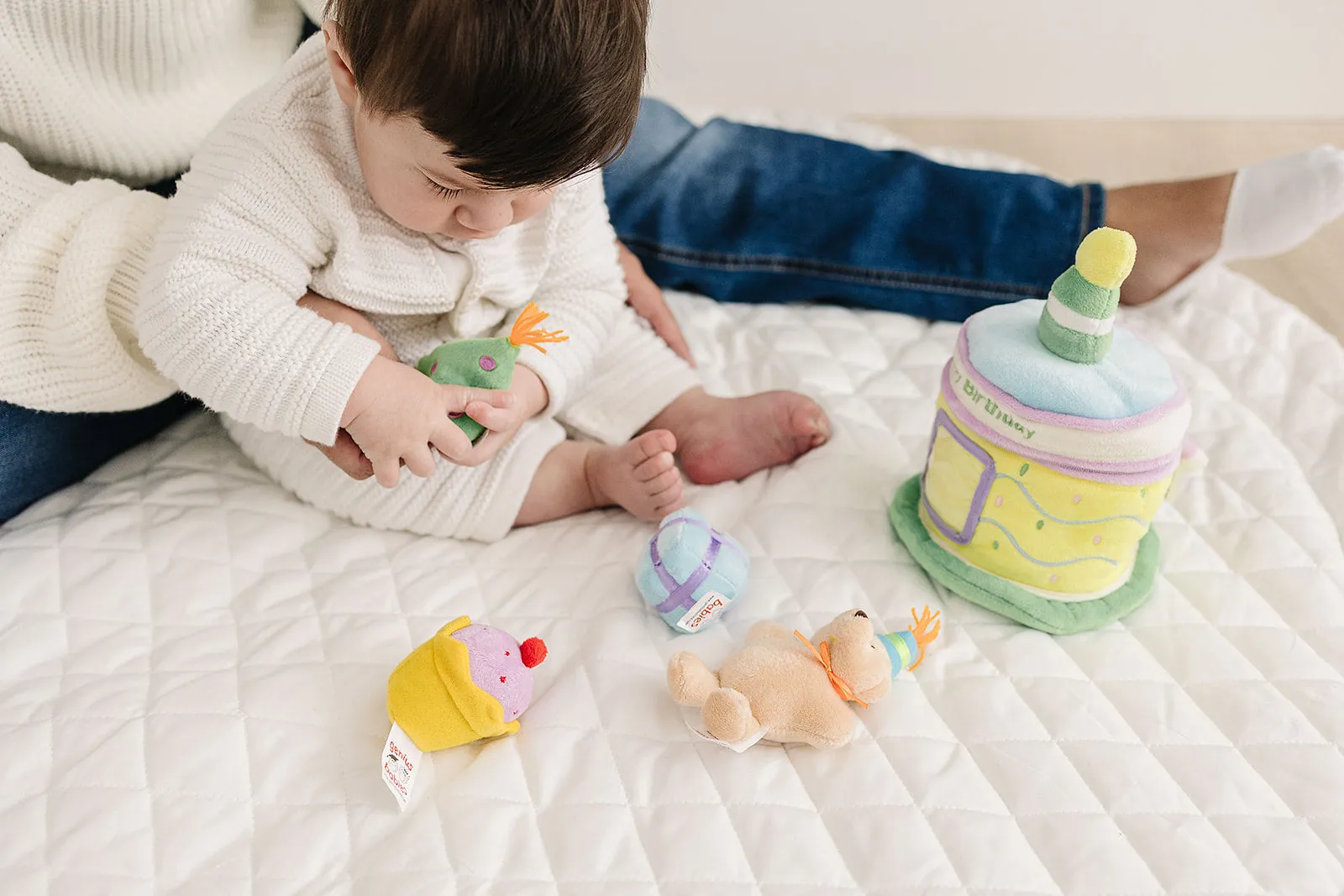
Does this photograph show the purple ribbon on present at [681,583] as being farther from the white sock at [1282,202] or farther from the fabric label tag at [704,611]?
the white sock at [1282,202]

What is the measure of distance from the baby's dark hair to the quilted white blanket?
0.33m

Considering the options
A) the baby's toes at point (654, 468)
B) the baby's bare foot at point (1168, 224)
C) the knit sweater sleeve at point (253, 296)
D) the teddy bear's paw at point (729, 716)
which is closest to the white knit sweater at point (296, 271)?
the knit sweater sleeve at point (253, 296)

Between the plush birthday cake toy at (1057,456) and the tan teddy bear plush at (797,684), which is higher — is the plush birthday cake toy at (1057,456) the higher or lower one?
the higher one

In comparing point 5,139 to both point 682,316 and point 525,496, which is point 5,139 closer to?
point 525,496

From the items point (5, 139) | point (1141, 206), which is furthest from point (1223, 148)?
point (5, 139)

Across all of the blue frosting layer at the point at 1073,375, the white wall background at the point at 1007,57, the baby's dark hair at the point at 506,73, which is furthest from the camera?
the white wall background at the point at 1007,57

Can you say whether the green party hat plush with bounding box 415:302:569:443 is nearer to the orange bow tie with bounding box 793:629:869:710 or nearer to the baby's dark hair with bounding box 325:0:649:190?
the baby's dark hair with bounding box 325:0:649:190

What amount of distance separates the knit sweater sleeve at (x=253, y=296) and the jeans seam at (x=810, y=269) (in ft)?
1.39

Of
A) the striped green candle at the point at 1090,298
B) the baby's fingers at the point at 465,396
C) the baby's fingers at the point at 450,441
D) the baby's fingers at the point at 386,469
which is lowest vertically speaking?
the baby's fingers at the point at 386,469

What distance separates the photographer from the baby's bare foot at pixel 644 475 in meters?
0.87

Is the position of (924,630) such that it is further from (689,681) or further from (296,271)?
(296,271)

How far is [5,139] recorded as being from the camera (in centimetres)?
89

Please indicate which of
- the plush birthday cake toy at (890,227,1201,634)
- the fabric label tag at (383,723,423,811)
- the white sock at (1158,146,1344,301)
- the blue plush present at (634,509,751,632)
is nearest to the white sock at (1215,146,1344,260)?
the white sock at (1158,146,1344,301)

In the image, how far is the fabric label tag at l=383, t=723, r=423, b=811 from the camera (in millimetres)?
675
